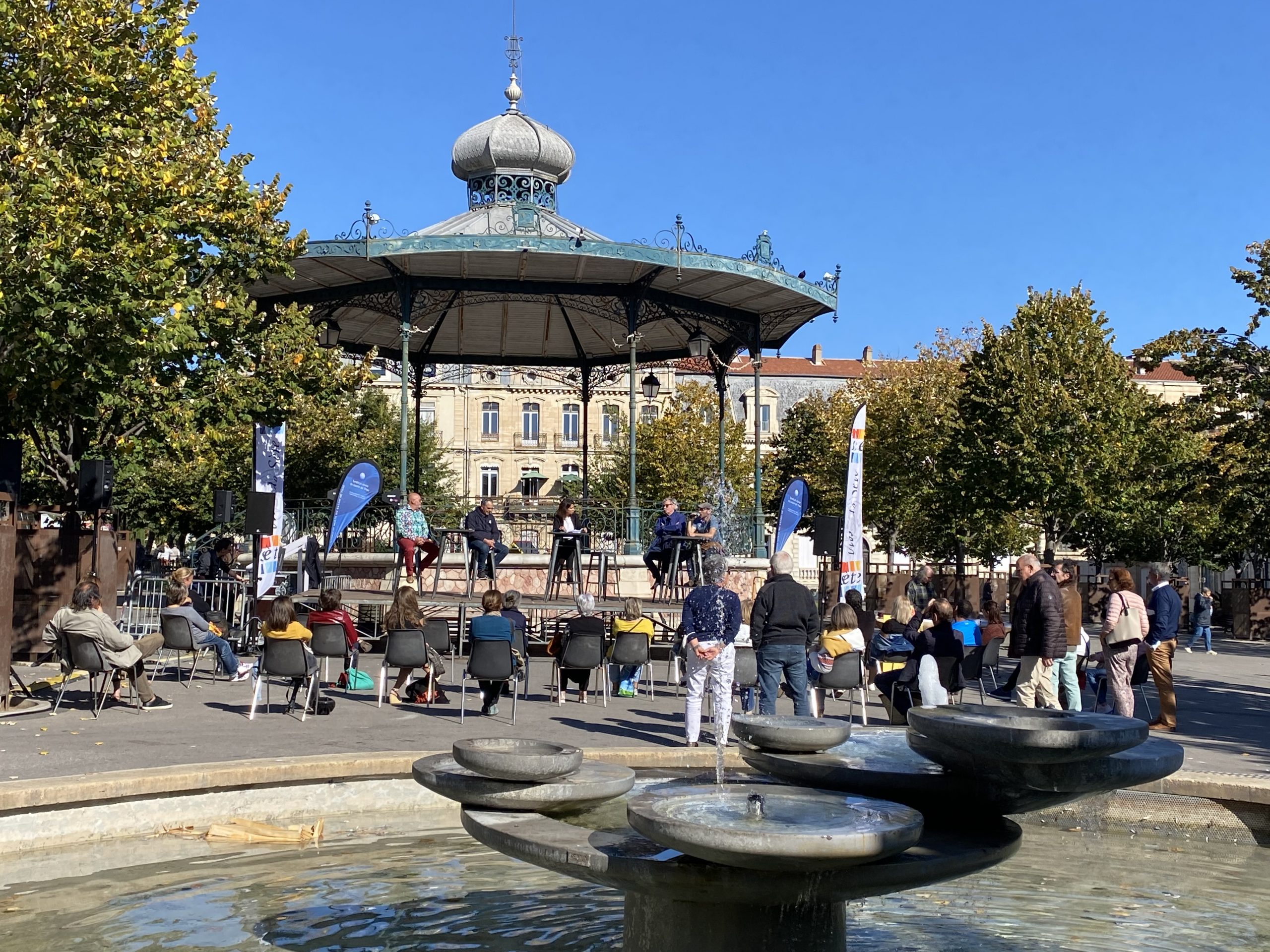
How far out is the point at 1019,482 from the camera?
4072cm

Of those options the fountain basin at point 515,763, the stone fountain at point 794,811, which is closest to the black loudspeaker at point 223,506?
the stone fountain at point 794,811

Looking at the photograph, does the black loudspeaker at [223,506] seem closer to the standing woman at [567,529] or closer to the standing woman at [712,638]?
the standing woman at [567,529]

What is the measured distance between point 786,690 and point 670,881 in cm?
666

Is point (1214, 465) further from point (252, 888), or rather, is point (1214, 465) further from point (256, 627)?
point (252, 888)

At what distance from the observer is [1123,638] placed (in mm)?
11633

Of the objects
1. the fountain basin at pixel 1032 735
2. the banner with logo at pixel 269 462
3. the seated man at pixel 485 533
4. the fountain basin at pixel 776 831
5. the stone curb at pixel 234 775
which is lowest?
the stone curb at pixel 234 775

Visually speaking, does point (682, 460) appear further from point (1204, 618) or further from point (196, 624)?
point (196, 624)

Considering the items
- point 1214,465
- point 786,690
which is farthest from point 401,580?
point 1214,465

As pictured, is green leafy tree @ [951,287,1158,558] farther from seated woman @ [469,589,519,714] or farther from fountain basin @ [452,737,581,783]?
fountain basin @ [452,737,581,783]

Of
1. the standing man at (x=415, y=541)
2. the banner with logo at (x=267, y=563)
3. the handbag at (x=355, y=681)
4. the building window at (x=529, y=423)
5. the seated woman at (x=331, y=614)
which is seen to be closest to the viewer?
the seated woman at (x=331, y=614)

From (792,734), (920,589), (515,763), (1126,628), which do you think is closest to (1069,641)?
(1126,628)

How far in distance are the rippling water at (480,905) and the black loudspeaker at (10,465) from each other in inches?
380

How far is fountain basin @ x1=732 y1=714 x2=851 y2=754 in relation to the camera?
20.9 feet

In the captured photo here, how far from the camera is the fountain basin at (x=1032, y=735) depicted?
17.6 feet
